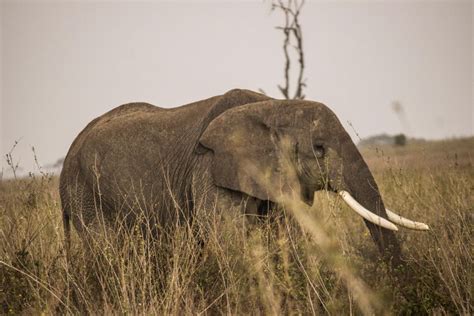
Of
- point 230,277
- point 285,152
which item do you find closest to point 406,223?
point 285,152

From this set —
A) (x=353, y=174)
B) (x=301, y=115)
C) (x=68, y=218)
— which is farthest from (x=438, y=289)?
(x=68, y=218)

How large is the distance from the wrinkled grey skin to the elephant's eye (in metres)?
0.02

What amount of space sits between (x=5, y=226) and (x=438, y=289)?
4.12 metres

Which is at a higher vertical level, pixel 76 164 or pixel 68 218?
pixel 76 164

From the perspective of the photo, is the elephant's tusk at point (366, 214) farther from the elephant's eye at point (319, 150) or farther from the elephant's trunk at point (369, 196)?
the elephant's eye at point (319, 150)

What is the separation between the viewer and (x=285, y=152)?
6.07 metres

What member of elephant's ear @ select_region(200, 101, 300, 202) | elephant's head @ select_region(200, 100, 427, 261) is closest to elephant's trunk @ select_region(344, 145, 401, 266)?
elephant's head @ select_region(200, 100, 427, 261)

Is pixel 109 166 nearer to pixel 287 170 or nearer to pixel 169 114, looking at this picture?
pixel 169 114

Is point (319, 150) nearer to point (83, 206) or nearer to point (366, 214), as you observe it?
point (366, 214)

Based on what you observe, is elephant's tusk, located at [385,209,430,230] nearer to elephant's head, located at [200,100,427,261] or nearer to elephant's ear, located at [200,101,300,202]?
elephant's head, located at [200,100,427,261]

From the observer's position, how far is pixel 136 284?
493 cm

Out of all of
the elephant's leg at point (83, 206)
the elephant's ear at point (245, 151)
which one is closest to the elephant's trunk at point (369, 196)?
the elephant's ear at point (245, 151)

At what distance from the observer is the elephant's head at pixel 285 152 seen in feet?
19.2

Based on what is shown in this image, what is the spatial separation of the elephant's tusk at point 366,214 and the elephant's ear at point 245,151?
27.1 inches
